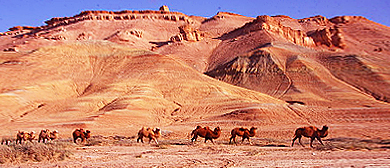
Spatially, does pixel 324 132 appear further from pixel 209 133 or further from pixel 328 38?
pixel 328 38

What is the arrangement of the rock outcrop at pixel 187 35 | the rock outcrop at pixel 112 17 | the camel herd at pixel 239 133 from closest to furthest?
the camel herd at pixel 239 133 < the rock outcrop at pixel 187 35 < the rock outcrop at pixel 112 17

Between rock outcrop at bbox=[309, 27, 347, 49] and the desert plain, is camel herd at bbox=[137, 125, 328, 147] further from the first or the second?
rock outcrop at bbox=[309, 27, 347, 49]

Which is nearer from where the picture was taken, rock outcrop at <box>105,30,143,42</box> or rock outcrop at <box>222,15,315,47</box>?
rock outcrop at <box>222,15,315,47</box>

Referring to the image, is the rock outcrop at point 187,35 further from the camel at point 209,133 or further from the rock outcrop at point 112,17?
the camel at point 209,133

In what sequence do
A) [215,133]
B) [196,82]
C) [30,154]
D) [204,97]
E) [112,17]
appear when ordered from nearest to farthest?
[30,154] → [215,133] → [204,97] → [196,82] → [112,17]

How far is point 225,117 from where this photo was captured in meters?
46.6

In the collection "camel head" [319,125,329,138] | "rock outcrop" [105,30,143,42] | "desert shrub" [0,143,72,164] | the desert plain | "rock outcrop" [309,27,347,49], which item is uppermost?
"rock outcrop" [105,30,143,42]

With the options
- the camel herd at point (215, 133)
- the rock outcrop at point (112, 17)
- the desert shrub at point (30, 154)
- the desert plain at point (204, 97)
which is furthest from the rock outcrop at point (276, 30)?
the desert shrub at point (30, 154)

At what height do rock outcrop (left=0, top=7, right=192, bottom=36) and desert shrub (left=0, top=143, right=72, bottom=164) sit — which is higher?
rock outcrop (left=0, top=7, right=192, bottom=36)

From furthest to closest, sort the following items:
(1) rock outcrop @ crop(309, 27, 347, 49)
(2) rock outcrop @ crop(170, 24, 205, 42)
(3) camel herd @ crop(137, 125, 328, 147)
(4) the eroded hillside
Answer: (1) rock outcrop @ crop(309, 27, 347, 49) < (2) rock outcrop @ crop(170, 24, 205, 42) < (4) the eroded hillside < (3) camel herd @ crop(137, 125, 328, 147)

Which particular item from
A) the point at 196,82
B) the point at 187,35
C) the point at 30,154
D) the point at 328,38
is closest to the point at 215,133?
the point at 30,154

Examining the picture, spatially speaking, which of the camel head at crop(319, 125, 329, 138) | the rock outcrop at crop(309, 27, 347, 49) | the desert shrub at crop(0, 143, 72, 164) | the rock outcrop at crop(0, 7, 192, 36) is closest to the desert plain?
the desert shrub at crop(0, 143, 72, 164)

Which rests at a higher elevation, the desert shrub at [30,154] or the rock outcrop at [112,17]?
the rock outcrop at [112,17]

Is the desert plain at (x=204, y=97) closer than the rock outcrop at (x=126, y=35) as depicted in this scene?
Yes
